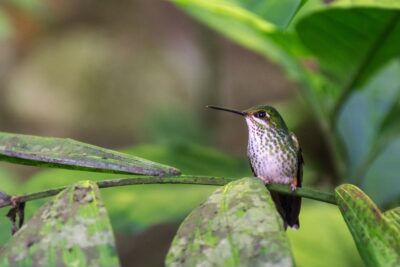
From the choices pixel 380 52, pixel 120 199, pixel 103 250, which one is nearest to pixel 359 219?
pixel 103 250

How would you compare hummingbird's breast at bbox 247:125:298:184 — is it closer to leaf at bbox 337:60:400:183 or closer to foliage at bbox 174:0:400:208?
foliage at bbox 174:0:400:208

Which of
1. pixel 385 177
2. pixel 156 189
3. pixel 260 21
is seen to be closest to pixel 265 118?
pixel 260 21

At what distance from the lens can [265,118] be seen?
1704 millimetres

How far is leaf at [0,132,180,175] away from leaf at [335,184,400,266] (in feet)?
0.71

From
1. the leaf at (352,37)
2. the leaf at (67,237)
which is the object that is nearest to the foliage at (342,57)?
the leaf at (352,37)

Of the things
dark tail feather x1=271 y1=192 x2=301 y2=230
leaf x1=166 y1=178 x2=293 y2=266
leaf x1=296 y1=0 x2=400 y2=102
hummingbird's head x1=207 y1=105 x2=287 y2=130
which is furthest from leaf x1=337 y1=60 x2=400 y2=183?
leaf x1=166 y1=178 x2=293 y2=266

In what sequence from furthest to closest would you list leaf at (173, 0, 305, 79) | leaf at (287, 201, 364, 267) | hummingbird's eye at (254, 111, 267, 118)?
leaf at (287, 201, 364, 267) → hummingbird's eye at (254, 111, 267, 118) → leaf at (173, 0, 305, 79)

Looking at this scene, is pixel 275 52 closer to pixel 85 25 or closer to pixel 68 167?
pixel 68 167

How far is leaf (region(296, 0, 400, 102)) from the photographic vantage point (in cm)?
160

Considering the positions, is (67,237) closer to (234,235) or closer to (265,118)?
(234,235)

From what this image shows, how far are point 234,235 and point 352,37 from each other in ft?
3.58

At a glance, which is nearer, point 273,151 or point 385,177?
point 273,151

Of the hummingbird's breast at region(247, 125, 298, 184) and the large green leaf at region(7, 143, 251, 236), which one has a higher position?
the hummingbird's breast at region(247, 125, 298, 184)

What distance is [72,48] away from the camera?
5.02m
